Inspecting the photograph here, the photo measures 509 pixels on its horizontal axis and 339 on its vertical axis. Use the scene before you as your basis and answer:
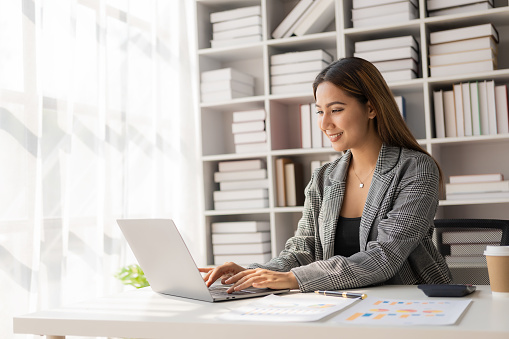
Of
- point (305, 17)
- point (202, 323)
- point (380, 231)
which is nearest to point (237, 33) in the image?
point (305, 17)

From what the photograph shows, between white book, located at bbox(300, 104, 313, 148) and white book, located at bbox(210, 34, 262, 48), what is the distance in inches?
18.2

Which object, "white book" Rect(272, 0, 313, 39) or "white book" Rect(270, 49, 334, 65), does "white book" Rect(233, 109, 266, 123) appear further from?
"white book" Rect(272, 0, 313, 39)

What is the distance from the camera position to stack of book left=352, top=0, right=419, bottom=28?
314 centimetres

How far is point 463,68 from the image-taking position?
10.0ft

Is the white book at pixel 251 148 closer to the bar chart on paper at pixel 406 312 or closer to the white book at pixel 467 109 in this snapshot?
the white book at pixel 467 109

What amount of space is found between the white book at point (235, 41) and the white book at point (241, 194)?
82cm

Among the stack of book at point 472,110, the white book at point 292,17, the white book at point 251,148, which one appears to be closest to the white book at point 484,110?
the stack of book at point 472,110

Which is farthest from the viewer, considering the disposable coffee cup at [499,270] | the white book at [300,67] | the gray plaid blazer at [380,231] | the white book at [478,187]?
the white book at [300,67]

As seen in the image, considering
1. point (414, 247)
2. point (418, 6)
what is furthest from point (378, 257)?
point (418, 6)

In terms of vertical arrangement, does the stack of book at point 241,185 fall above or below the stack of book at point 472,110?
below

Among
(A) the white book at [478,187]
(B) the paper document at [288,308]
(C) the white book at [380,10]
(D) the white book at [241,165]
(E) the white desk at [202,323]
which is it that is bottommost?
(E) the white desk at [202,323]

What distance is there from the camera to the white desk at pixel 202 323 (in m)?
1.04

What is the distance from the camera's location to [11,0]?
2.36 m

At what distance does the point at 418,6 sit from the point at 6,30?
6.68 feet
